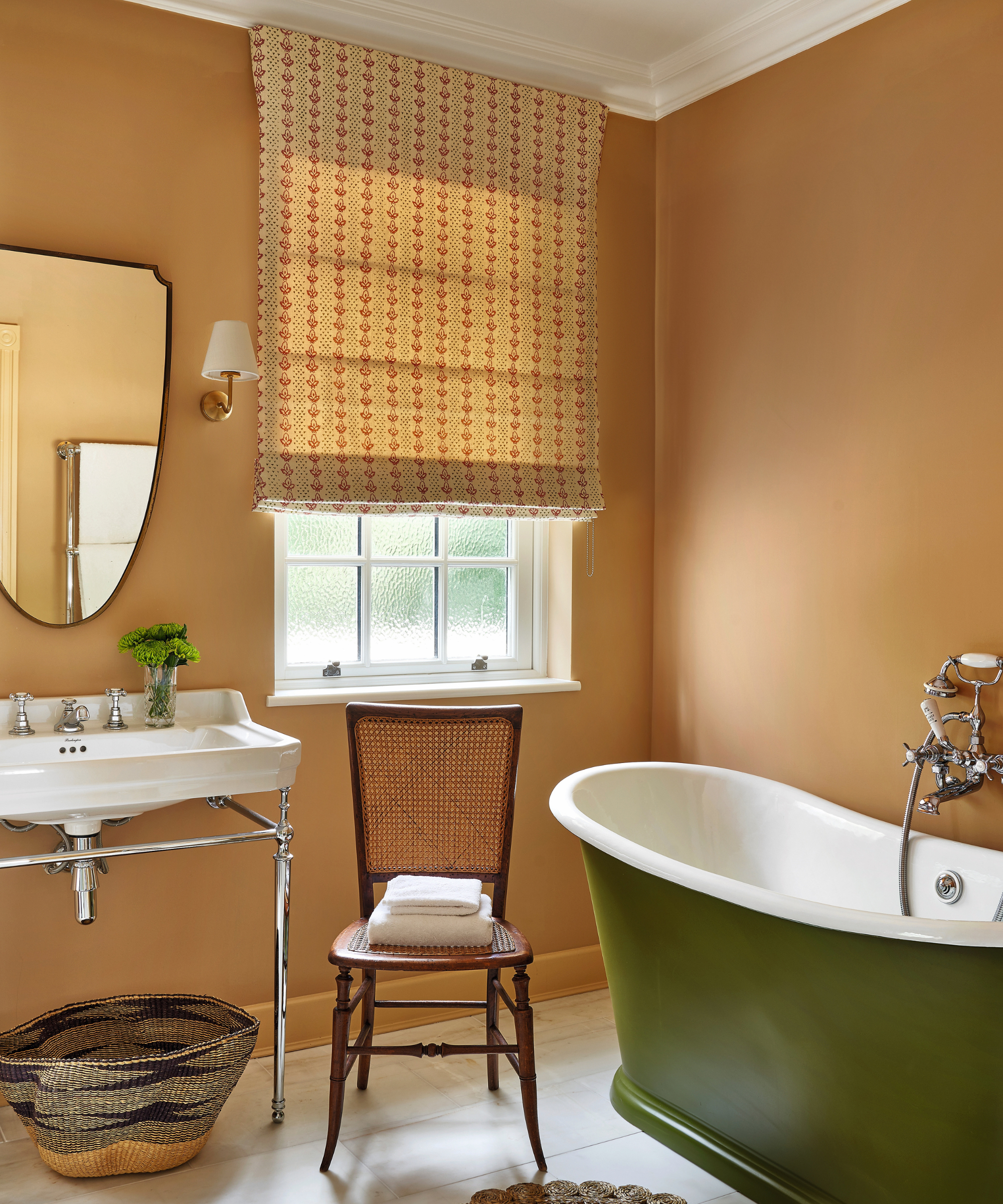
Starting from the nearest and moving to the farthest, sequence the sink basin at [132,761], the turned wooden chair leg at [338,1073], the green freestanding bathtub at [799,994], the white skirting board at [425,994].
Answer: the green freestanding bathtub at [799,994] → the sink basin at [132,761] → the turned wooden chair leg at [338,1073] → the white skirting board at [425,994]

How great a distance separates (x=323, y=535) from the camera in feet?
9.92

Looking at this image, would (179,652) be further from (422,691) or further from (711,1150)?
(711,1150)

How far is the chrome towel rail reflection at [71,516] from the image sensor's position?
2545mm

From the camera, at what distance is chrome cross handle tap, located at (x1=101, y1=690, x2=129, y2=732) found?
98.6 inches

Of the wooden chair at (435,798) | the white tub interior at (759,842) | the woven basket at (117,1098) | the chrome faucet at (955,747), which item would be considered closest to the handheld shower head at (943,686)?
the chrome faucet at (955,747)

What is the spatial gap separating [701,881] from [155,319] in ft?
6.17

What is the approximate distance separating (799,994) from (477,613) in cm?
166

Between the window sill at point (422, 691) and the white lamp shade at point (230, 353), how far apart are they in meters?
0.86

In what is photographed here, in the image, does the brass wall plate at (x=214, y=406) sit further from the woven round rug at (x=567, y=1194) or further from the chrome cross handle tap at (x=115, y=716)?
the woven round rug at (x=567, y=1194)

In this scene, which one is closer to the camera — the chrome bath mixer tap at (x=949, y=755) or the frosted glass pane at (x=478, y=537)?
the chrome bath mixer tap at (x=949, y=755)

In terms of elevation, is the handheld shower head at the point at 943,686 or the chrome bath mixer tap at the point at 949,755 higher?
the handheld shower head at the point at 943,686

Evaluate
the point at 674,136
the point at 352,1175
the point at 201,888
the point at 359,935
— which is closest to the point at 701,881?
the point at 359,935

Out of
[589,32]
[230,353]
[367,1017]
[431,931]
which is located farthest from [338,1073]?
[589,32]

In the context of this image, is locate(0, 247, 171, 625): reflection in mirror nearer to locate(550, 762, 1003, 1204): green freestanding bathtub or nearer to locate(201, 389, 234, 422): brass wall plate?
locate(201, 389, 234, 422): brass wall plate
